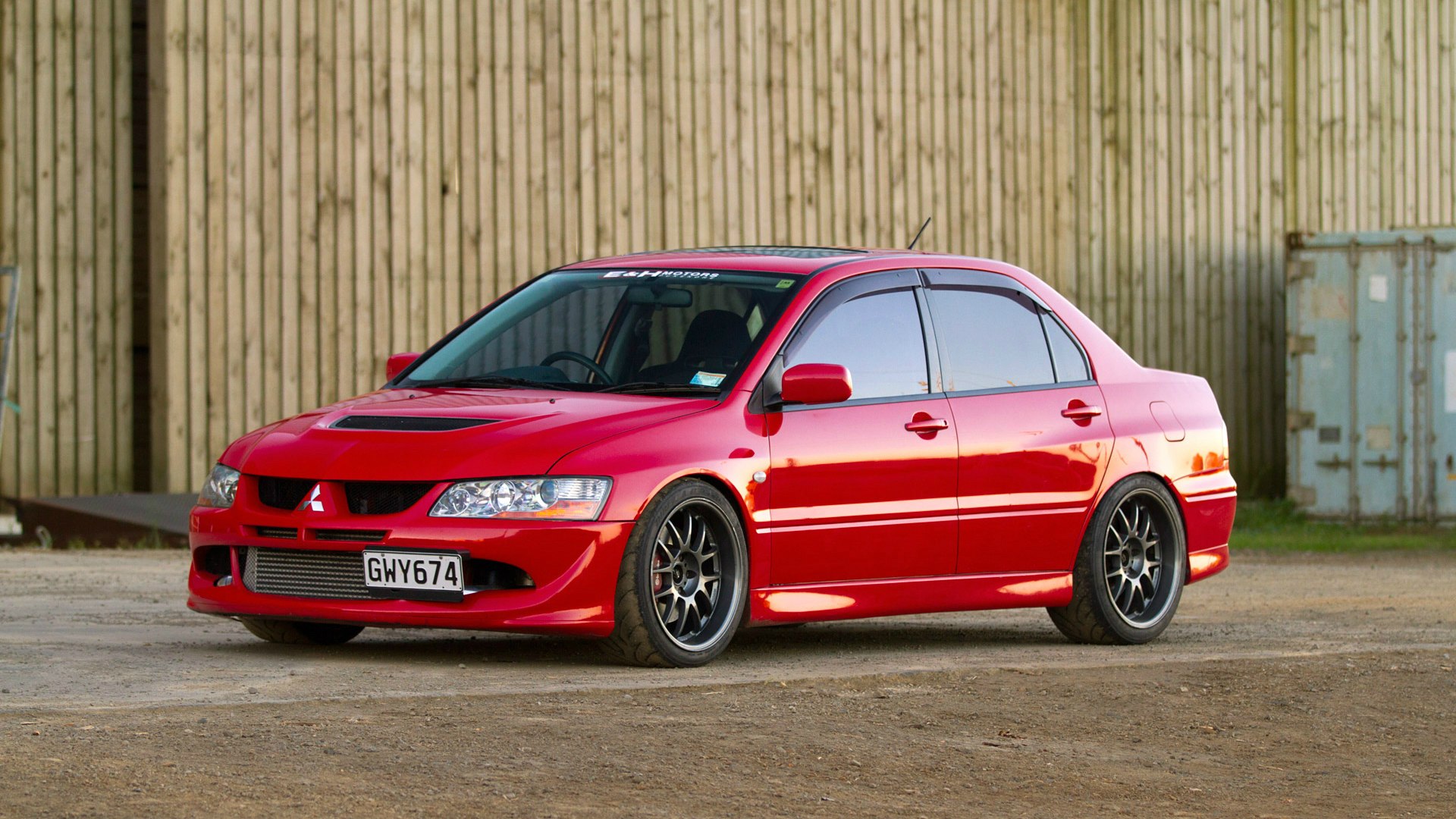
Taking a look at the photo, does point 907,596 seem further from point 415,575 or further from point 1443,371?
point 1443,371

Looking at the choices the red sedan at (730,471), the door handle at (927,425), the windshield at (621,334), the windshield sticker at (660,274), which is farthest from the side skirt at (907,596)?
the windshield sticker at (660,274)

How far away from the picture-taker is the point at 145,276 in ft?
57.9

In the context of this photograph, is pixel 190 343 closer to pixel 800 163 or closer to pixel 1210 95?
pixel 800 163

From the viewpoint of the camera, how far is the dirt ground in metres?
5.49

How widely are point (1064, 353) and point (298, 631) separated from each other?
3.41 m

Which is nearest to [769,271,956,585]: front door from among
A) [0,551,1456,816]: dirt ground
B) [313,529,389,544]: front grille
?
[0,551,1456,816]: dirt ground

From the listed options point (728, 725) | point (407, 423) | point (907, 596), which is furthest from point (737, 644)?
point (728, 725)

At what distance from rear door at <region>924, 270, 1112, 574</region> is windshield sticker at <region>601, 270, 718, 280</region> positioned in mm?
963

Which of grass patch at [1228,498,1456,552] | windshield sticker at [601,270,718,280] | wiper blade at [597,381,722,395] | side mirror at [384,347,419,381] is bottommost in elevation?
grass patch at [1228,498,1456,552]

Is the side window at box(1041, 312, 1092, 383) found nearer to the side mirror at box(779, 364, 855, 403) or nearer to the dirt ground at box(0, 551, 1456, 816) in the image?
the dirt ground at box(0, 551, 1456, 816)

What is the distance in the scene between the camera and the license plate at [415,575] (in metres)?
7.53

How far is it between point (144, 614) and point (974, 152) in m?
13.0

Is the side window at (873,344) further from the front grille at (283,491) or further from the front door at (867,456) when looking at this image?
the front grille at (283,491)

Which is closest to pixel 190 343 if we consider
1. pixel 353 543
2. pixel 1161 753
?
pixel 353 543
